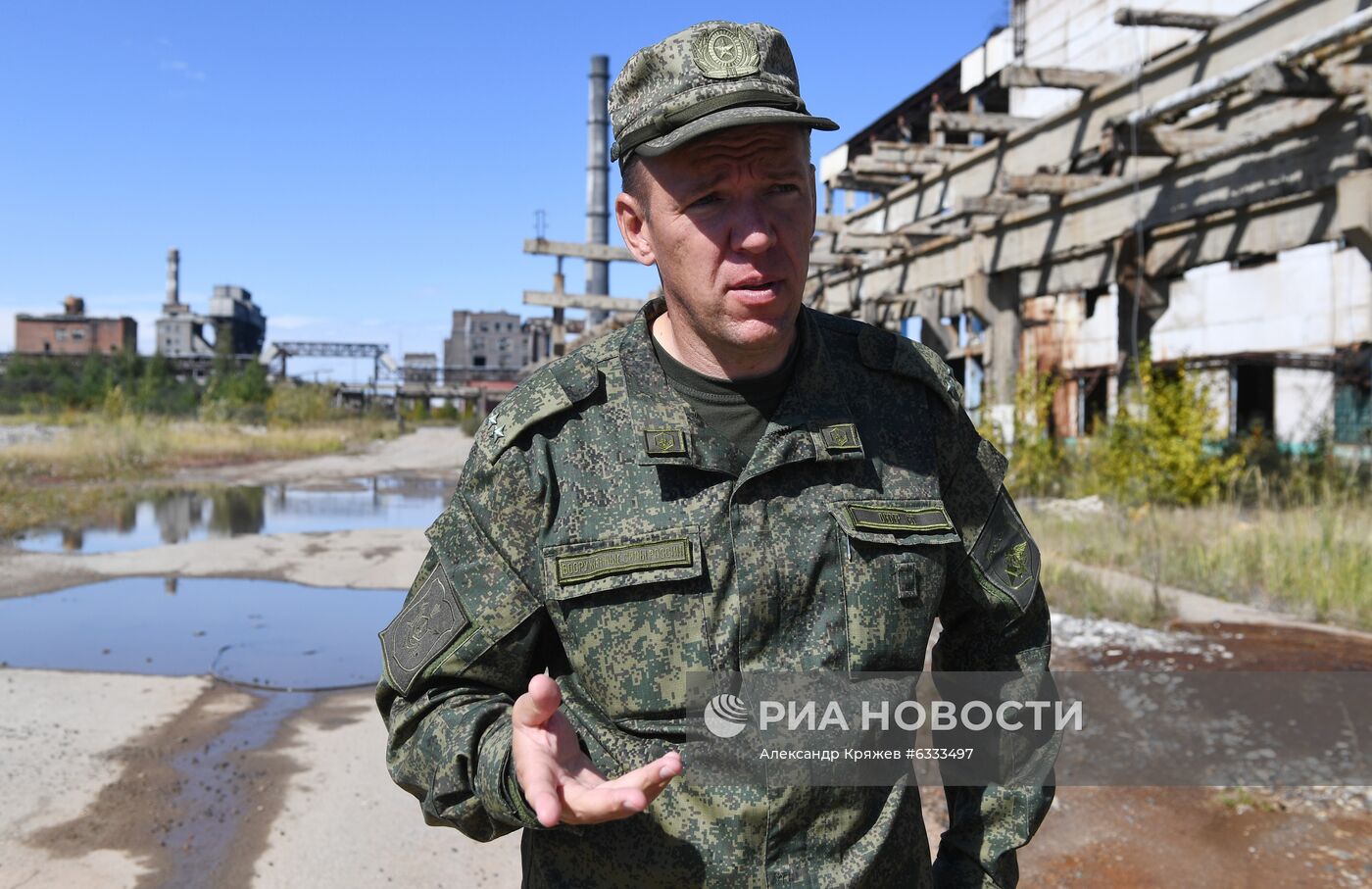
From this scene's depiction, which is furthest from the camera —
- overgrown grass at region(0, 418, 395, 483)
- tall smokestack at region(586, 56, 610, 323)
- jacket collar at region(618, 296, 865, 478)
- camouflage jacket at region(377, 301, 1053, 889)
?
tall smokestack at region(586, 56, 610, 323)

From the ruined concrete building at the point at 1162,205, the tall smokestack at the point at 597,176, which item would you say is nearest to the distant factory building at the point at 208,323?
the tall smokestack at the point at 597,176

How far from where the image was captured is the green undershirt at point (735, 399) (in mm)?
1587

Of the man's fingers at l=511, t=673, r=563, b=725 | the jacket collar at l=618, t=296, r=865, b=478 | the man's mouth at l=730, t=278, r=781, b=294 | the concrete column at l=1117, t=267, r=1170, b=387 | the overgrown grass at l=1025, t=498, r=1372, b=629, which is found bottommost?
the overgrown grass at l=1025, t=498, r=1372, b=629

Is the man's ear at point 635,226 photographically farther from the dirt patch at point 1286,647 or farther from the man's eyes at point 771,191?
the dirt patch at point 1286,647

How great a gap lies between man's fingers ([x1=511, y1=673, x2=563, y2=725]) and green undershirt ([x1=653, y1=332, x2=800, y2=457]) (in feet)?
1.67

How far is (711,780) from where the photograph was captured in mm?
1427

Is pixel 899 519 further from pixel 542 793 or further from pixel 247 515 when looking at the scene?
pixel 247 515

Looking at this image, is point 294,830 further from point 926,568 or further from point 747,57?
point 747,57

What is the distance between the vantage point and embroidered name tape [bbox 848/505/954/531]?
4.96 feet

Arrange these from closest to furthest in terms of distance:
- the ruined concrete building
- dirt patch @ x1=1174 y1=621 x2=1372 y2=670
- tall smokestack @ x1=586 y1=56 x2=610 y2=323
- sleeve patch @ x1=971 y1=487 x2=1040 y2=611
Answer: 1. sleeve patch @ x1=971 y1=487 x2=1040 y2=611
2. dirt patch @ x1=1174 y1=621 x2=1372 y2=670
3. the ruined concrete building
4. tall smokestack @ x1=586 y1=56 x2=610 y2=323

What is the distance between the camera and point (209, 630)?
6488 mm

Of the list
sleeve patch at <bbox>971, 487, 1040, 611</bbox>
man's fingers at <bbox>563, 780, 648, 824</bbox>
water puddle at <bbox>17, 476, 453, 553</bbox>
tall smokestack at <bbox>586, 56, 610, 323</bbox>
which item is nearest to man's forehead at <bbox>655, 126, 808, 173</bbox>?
sleeve patch at <bbox>971, 487, 1040, 611</bbox>

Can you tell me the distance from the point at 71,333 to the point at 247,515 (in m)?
63.1

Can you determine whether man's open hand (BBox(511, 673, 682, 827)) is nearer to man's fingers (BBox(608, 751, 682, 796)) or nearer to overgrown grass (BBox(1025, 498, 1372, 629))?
man's fingers (BBox(608, 751, 682, 796))
